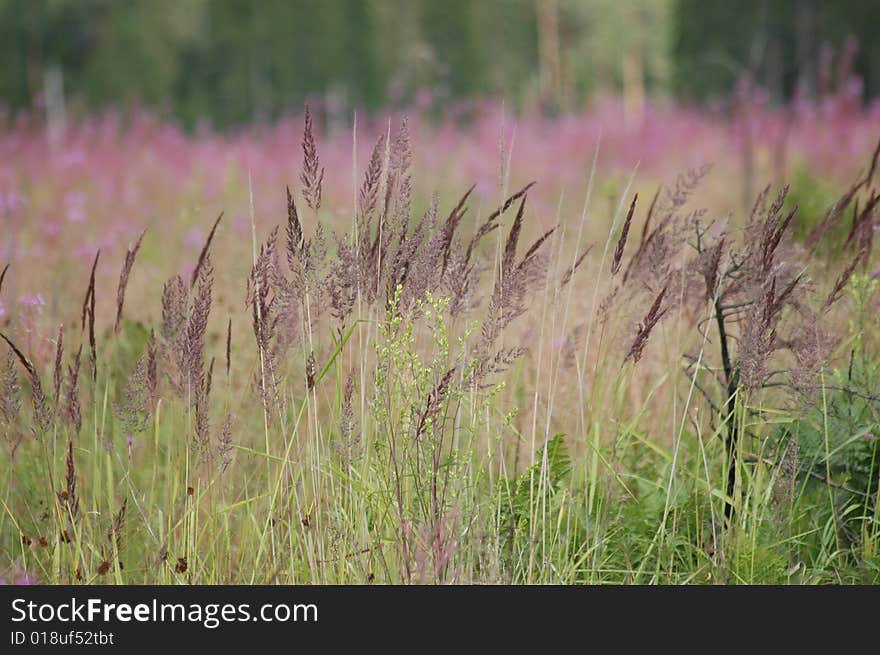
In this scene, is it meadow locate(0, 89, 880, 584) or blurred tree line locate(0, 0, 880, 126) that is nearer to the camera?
meadow locate(0, 89, 880, 584)

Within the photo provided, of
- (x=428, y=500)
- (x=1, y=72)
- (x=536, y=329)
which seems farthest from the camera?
(x=1, y=72)

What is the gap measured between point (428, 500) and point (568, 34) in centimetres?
3228

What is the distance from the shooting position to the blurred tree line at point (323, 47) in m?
21.0

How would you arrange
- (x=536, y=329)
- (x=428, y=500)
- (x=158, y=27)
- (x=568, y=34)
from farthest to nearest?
(x=568, y=34) < (x=158, y=27) < (x=536, y=329) < (x=428, y=500)

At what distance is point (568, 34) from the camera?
32594 millimetres

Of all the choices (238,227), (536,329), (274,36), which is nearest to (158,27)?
(274,36)

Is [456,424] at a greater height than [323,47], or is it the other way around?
[323,47]

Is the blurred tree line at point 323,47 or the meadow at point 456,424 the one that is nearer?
the meadow at point 456,424

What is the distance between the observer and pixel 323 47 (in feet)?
82.7

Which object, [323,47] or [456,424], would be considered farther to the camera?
[323,47]

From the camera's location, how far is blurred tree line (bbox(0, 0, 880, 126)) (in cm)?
2098
